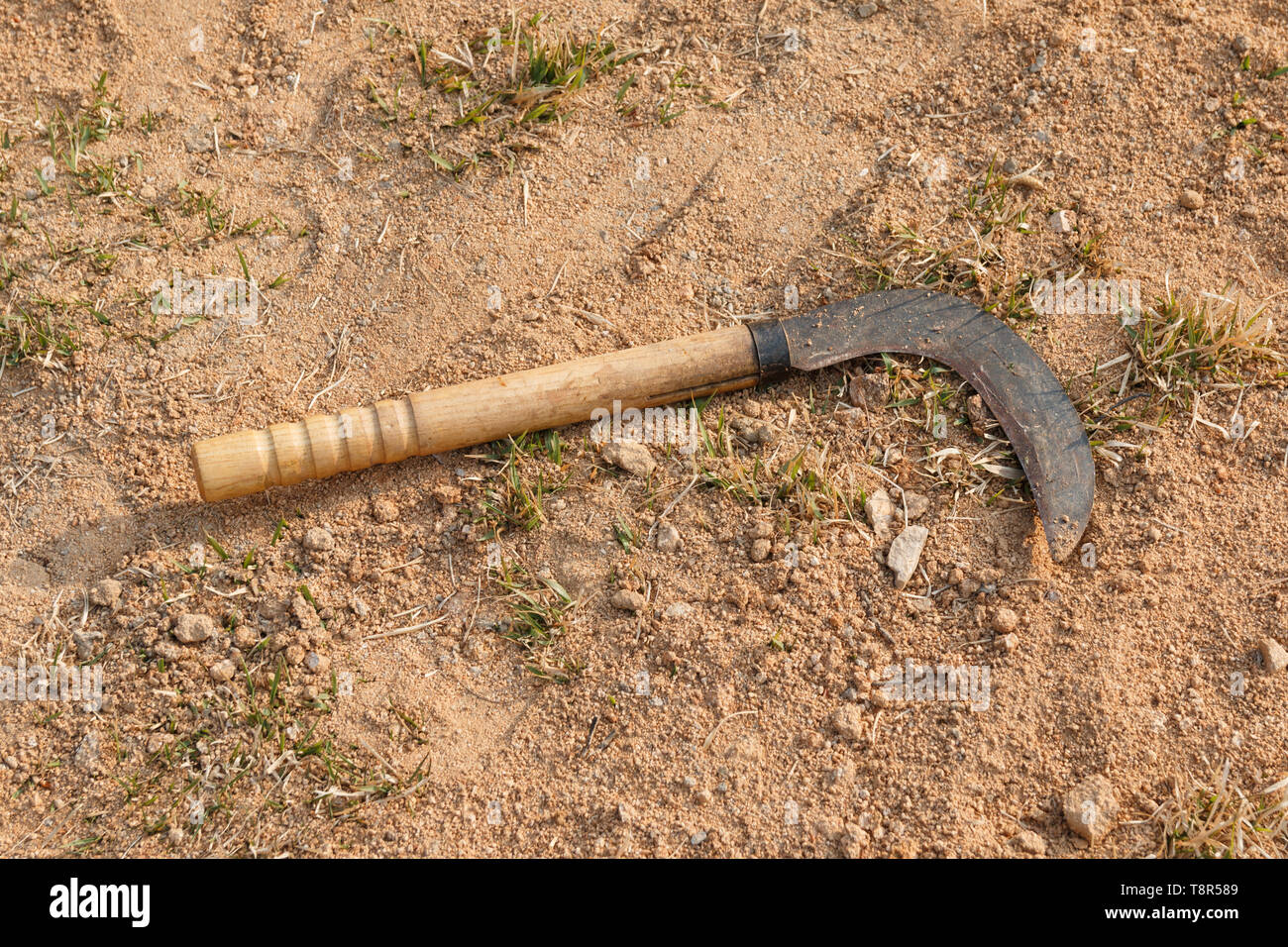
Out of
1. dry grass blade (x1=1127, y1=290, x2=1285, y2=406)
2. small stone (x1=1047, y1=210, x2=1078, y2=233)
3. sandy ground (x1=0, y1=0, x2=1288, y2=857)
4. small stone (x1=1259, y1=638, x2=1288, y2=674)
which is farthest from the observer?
small stone (x1=1047, y1=210, x2=1078, y2=233)

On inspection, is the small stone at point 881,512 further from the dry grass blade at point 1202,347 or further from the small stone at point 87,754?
the small stone at point 87,754

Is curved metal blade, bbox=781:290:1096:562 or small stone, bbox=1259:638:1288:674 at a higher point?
curved metal blade, bbox=781:290:1096:562

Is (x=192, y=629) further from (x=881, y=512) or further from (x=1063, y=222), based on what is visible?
(x=1063, y=222)

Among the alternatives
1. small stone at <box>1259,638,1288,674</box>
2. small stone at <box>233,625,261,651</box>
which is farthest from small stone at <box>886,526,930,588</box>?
small stone at <box>233,625,261,651</box>

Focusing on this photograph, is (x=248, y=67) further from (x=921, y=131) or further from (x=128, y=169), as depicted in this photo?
(x=921, y=131)

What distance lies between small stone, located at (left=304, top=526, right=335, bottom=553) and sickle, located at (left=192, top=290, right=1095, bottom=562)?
19 centimetres

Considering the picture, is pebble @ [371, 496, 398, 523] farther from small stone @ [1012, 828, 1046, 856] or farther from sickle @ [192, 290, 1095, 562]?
small stone @ [1012, 828, 1046, 856]

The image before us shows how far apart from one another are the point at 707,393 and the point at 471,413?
0.83 meters

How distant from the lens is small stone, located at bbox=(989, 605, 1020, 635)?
10.8 ft

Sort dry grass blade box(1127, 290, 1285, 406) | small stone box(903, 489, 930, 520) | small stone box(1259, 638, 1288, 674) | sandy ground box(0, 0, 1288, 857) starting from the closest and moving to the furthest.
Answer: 1. sandy ground box(0, 0, 1288, 857)
2. small stone box(1259, 638, 1288, 674)
3. small stone box(903, 489, 930, 520)
4. dry grass blade box(1127, 290, 1285, 406)

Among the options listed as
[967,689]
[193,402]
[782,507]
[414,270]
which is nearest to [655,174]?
[414,270]

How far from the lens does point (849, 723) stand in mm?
3139

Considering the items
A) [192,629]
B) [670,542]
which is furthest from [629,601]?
[192,629]

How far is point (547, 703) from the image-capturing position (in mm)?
3229
